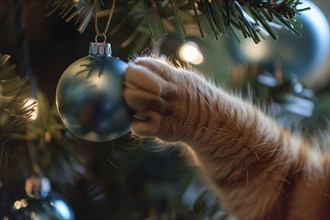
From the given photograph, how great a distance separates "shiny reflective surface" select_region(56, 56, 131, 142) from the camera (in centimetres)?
31

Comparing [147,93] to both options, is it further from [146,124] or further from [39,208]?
[39,208]

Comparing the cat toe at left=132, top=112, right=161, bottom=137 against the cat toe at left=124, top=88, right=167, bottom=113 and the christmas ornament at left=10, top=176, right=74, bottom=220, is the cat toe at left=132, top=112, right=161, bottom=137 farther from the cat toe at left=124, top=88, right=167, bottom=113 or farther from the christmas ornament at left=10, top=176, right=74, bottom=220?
the christmas ornament at left=10, top=176, right=74, bottom=220

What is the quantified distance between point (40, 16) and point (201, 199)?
29cm

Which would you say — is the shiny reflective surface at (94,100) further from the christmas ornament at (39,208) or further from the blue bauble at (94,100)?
the christmas ornament at (39,208)

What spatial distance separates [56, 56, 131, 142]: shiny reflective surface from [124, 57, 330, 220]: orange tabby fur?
0.30ft

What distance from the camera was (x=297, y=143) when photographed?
0.61 metres

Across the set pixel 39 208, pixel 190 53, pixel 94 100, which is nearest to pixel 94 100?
pixel 94 100

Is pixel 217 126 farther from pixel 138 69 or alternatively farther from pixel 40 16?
pixel 40 16

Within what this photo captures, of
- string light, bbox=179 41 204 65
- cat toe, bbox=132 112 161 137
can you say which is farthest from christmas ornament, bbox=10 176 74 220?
string light, bbox=179 41 204 65

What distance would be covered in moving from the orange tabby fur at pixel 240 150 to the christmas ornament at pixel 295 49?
2.6 inches

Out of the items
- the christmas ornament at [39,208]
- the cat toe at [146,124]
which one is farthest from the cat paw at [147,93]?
the christmas ornament at [39,208]

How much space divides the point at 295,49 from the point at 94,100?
0.36m

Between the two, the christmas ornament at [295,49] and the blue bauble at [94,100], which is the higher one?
the blue bauble at [94,100]

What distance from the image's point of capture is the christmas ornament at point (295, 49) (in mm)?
581
